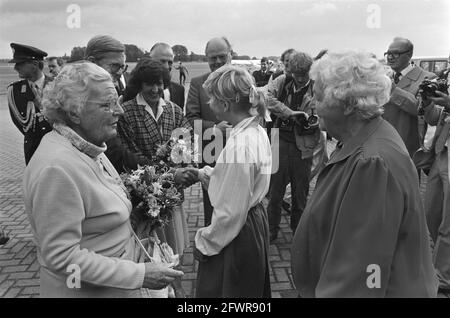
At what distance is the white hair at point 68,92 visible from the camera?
1957 mm

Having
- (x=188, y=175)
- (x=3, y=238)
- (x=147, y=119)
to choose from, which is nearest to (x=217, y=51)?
(x=147, y=119)

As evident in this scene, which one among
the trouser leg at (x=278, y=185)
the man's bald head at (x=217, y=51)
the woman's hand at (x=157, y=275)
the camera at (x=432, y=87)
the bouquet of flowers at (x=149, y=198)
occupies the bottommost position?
the trouser leg at (x=278, y=185)

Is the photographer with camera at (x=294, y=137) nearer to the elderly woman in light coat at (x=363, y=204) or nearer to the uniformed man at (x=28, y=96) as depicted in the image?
the uniformed man at (x=28, y=96)

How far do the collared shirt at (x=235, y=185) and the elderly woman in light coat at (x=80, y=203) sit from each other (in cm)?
47

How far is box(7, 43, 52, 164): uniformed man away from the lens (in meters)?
4.50

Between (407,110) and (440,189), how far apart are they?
1.09m

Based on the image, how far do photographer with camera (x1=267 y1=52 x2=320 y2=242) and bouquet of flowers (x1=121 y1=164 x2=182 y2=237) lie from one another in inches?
89.8

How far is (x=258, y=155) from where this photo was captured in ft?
8.26

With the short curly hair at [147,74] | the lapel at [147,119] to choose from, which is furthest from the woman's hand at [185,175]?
the short curly hair at [147,74]

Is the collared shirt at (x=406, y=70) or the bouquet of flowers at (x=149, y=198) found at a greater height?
the collared shirt at (x=406, y=70)

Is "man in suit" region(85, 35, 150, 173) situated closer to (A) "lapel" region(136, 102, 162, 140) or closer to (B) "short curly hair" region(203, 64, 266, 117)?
(A) "lapel" region(136, 102, 162, 140)
